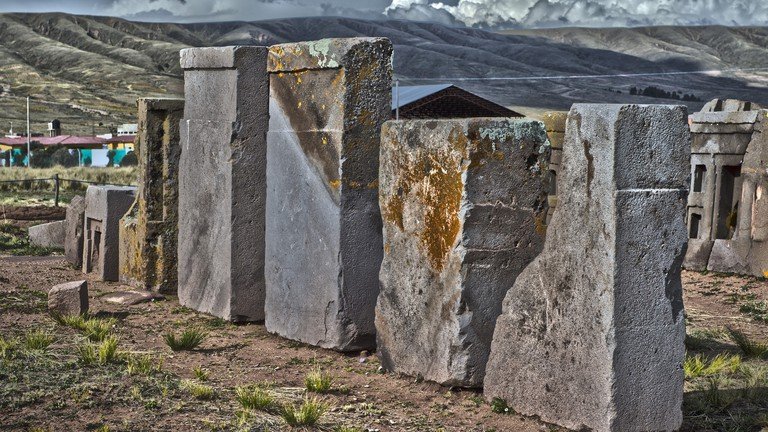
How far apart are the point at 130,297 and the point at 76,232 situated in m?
2.82

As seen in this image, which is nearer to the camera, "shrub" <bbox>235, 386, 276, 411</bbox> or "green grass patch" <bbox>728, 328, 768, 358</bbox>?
"shrub" <bbox>235, 386, 276, 411</bbox>

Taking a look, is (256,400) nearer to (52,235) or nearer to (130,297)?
(130,297)

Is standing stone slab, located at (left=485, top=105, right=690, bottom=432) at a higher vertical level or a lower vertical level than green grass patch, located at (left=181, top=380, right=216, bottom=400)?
higher

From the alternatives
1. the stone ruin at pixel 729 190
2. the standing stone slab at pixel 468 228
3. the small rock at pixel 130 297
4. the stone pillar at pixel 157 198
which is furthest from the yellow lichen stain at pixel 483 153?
the stone ruin at pixel 729 190

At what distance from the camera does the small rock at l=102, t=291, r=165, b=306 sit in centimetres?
1002

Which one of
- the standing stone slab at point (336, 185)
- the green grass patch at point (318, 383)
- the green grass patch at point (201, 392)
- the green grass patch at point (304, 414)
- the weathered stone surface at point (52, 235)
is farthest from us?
the weathered stone surface at point (52, 235)

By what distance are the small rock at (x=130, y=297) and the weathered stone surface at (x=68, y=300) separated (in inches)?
41.3

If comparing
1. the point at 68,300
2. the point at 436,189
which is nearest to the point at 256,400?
the point at 436,189

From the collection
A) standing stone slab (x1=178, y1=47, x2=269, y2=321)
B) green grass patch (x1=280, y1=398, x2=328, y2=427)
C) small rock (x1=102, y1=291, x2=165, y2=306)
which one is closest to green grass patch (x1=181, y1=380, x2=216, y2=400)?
green grass patch (x1=280, y1=398, x2=328, y2=427)

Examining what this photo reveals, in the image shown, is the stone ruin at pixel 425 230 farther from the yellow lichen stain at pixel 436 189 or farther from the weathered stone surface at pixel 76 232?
the weathered stone surface at pixel 76 232

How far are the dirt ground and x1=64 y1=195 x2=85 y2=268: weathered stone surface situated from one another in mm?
3342

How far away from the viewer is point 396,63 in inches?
6363

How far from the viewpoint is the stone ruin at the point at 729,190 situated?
14023 millimetres

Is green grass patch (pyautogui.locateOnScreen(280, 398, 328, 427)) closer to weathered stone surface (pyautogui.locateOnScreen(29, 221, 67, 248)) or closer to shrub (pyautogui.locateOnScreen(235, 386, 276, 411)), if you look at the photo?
shrub (pyautogui.locateOnScreen(235, 386, 276, 411))
